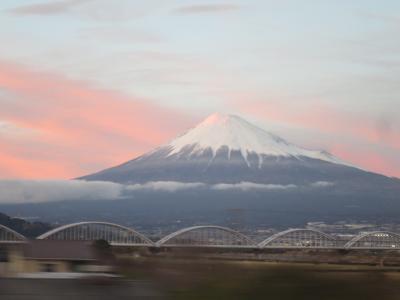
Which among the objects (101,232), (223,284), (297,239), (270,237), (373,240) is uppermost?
(101,232)

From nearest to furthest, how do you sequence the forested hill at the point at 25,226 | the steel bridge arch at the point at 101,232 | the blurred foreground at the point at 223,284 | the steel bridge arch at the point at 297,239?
the blurred foreground at the point at 223,284, the forested hill at the point at 25,226, the steel bridge arch at the point at 101,232, the steel bridge arch at the point at 297,239

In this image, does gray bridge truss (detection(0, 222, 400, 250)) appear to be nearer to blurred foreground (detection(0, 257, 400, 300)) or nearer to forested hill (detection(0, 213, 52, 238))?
forested hill (detection(0, 213, 52, 238))

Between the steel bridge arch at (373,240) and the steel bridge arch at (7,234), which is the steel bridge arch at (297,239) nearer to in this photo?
the steel bridge arch at (373,240)

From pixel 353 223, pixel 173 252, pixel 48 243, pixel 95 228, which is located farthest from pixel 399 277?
pixel 353 223

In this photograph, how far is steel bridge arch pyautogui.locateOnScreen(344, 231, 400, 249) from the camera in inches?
2948

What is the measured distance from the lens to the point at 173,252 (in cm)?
911

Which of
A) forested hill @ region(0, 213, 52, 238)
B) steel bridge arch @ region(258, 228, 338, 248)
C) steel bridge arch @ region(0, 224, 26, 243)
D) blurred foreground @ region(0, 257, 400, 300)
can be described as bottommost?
blurred foreground @ region(0, 257, 400, 300)

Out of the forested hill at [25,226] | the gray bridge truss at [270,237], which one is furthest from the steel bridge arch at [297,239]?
the forested hill at [25,226]

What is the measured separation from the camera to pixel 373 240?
81062mm

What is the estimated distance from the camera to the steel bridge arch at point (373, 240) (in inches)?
2948

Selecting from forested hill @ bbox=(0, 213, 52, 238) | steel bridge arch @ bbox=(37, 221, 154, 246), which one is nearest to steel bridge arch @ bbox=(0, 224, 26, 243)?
forested hill @ bbox=(0, 213, 52, 238)

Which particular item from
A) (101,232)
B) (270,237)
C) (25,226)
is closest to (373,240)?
(270,237)

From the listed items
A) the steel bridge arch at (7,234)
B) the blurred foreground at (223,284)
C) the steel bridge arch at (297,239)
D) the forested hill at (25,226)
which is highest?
the forested hill at (25,226)

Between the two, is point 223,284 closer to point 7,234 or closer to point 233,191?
point 7,234
